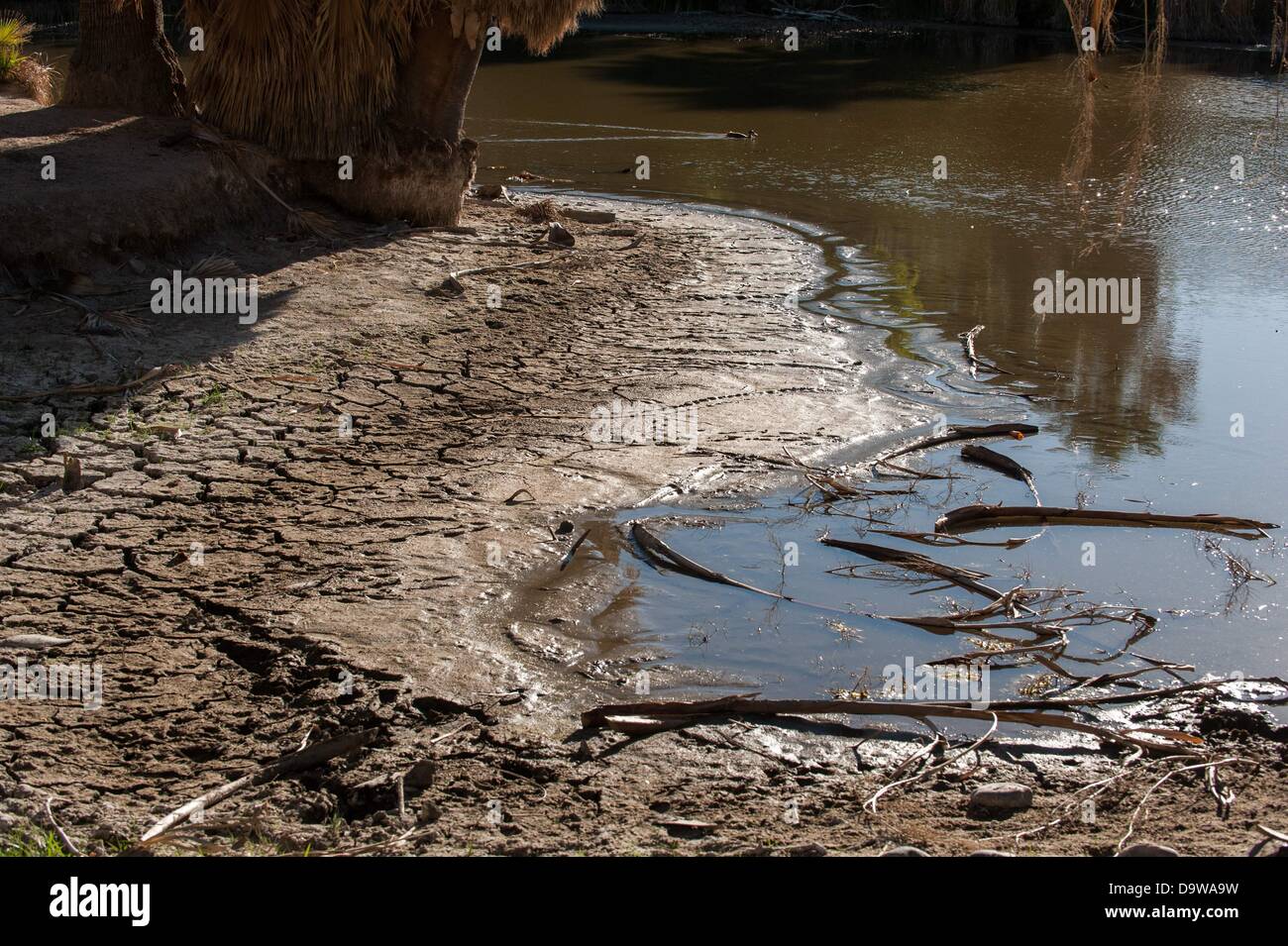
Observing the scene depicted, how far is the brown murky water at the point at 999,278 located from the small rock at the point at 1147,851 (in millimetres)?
1320

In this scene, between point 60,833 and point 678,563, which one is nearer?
point 60,833

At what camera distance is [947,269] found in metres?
10.8

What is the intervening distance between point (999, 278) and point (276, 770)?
26.8 ft

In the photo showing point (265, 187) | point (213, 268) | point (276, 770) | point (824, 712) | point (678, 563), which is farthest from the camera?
point (265, 187)

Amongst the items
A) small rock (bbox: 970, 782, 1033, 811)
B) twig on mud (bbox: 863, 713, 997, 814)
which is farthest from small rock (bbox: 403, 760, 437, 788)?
small rock (bbox: 970, 782, 1033, 811)

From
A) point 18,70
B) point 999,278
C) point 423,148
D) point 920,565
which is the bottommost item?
point 920,565

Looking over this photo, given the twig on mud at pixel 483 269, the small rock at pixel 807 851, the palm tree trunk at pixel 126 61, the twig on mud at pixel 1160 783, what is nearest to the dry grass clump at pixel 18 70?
the palm tree trunk at pixel 126 61

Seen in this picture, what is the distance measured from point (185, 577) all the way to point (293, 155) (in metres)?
5.54

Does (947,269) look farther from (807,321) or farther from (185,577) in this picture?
(185,577)

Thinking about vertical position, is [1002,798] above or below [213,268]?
below

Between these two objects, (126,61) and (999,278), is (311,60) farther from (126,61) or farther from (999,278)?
(999,278)

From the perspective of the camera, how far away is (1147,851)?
3387 mm

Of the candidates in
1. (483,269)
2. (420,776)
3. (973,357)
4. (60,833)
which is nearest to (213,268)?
(483,269)

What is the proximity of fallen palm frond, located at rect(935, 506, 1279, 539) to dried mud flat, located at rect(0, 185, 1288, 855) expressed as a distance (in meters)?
1.04
